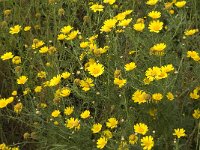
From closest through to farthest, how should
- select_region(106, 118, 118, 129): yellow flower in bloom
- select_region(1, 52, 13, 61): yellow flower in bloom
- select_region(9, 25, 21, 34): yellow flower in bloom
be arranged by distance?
select_region(106, 118, 118, 129): yellow flower in bloom
select_region(1, 52, 13, 61): yellow flower in bloom
select_region(9, 25, 21, 34): yellow flower in bloom

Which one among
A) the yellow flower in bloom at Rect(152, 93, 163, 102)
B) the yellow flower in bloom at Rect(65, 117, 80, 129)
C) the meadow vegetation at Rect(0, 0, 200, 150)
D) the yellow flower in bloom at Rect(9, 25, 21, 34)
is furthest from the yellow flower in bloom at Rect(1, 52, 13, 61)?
the yellow flower in bloom at Rect(152, 93, 163, 102)

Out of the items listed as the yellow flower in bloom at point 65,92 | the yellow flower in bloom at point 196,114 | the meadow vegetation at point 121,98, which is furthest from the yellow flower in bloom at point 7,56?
the yellow flower in bloom at point 196,114

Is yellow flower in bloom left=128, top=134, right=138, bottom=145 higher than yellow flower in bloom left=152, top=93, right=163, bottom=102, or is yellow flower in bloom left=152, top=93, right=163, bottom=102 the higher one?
yellow flower in bloom left=152, top=93, right=163, bottom=102

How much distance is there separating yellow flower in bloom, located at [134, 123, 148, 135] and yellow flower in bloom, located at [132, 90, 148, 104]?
0.31ft

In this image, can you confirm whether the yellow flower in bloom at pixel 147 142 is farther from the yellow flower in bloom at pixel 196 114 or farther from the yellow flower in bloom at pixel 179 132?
the yellow flower in bloom at pixel 196 114

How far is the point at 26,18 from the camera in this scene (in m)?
2.78

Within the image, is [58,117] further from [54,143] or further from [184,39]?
[184,39]

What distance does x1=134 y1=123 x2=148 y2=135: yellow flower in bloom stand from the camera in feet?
5.33

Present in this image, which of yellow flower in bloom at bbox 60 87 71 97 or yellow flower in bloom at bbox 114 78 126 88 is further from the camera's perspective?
yellow flower in bloom at bbox 60 87 71 97

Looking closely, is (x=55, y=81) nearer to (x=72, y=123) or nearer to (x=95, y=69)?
(x=95, y=69)

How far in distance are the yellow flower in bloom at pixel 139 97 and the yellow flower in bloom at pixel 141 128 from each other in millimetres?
95

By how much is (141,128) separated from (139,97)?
137 millimetres

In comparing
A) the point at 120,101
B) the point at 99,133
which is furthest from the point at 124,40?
the point at 99,133

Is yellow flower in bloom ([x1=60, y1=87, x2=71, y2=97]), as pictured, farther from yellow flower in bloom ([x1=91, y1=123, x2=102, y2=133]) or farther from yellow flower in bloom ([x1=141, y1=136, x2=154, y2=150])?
yellow flower in bloom ([x1=141, y1=136, x2=154, y2=150])
